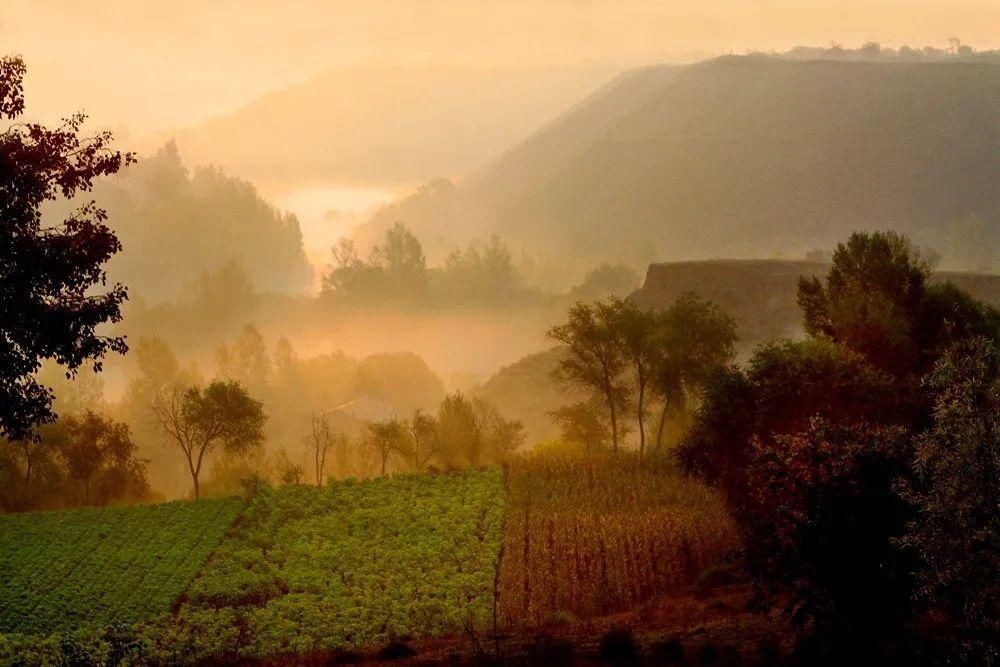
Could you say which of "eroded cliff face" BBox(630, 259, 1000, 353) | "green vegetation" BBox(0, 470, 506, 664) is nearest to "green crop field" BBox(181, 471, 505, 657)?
"green vegetation" BBox(0, 470, 506, 664)

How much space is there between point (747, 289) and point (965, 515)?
133 meters

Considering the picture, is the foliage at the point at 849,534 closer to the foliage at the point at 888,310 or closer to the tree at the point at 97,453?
the foliage at the point at 888,310

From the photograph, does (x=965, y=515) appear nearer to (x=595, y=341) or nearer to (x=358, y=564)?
(x=358, y=564)

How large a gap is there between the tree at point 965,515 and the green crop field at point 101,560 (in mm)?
37221

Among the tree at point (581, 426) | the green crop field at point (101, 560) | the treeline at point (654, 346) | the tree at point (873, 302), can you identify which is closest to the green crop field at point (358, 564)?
the green crop field at point (101, 560)

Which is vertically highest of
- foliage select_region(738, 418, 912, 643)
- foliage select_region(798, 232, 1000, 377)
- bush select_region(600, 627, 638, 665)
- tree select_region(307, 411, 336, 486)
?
foliage select_region(798, 232, 1000, 377)

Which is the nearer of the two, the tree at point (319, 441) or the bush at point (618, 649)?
the bush at point (618, 649)

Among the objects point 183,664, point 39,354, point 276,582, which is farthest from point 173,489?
point 39,354

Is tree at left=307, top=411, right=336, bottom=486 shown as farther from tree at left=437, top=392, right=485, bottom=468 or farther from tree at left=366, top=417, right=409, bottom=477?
tree at left=437, top=392, right=485, bottom=468

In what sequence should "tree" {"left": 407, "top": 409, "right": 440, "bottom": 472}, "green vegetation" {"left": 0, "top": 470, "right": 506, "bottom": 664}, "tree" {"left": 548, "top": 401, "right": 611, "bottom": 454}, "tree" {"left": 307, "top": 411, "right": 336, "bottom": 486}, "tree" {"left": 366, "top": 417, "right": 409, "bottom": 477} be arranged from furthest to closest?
"tree" {"left": 407, "top": 409, "right": 440, "bottom": 472}
"tree" {"left": 366, "top": 417, "right": 409, "bottom": 477}
"tree" {"left": 548, "top": 401, "right": 611, "bottom": 454}
"tree" {"left": 307, "top": 411, "right": 336, "bottom": 486}
"green vegetation" {"left": 0, "top": 470, "right": 506, "bottom": 664}

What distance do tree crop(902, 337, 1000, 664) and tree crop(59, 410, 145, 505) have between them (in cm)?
7545

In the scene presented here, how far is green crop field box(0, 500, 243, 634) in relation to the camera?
44250mm

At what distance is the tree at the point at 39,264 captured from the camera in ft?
62.1

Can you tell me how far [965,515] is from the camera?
19.1 meters
